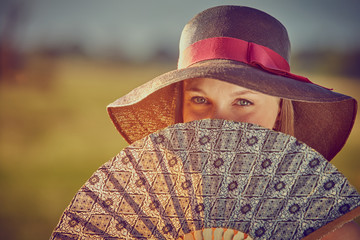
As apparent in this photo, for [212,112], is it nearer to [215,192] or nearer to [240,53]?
[240,53]

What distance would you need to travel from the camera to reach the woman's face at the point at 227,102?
1289 mm

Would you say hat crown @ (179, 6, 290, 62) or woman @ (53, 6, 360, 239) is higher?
hat crown @ (179, 6, 290, 62)

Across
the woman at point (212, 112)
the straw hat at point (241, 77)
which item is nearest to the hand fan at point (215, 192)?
the woman at point (212, 112)

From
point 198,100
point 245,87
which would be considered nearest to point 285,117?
point 198,100

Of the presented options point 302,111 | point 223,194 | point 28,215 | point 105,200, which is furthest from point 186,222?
point 28,215

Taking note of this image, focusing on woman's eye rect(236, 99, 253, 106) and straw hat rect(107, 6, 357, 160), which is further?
woman's eye rect(236, 99, 253, 106)

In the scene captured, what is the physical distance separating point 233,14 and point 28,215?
3497 mm

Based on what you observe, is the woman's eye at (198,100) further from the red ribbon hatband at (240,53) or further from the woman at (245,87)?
the red ribbon hatband at (240,53)

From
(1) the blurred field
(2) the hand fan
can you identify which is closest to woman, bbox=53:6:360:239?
(2) the hand fan

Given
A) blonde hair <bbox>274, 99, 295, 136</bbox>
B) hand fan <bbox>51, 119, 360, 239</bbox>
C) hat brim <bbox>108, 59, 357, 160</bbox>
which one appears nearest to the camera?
hand fan <bbox>51, 119, 360, 239</bbox>

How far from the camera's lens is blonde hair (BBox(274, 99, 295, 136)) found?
1462 mm

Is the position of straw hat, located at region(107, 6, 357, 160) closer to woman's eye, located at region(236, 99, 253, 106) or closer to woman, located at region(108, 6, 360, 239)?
woman, located at region(108, 6, 360, 239)

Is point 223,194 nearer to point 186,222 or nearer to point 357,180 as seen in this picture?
point 186,222

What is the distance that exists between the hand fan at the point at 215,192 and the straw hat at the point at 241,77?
0.53ft
